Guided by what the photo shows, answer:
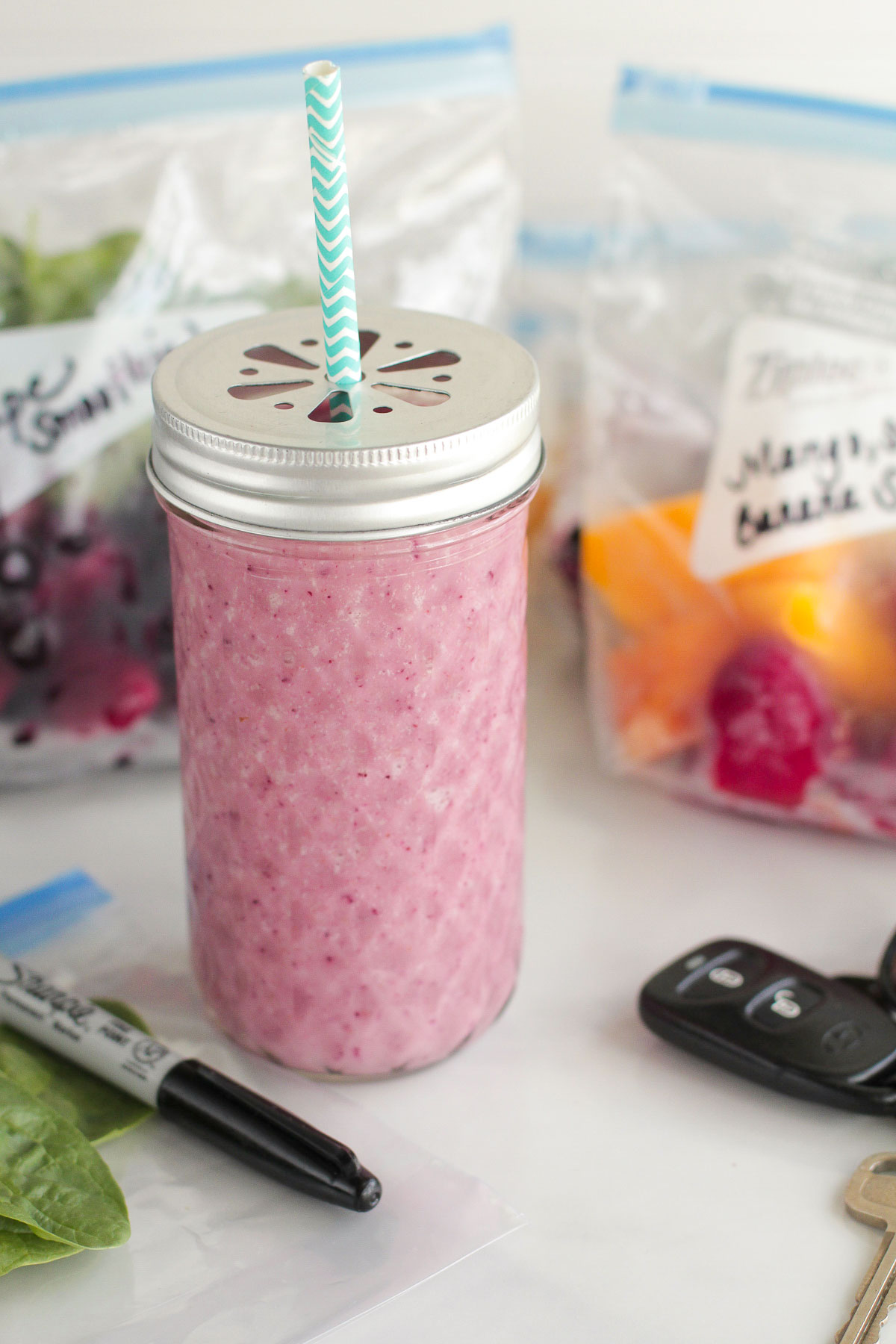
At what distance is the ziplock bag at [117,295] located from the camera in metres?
0.73

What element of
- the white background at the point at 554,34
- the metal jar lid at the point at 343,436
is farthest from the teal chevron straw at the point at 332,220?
the white background at the point at 554,34

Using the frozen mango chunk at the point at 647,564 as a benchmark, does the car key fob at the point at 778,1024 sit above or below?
below

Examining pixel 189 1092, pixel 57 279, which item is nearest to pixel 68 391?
pixel 57 279

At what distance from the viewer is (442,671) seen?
0.50 metres

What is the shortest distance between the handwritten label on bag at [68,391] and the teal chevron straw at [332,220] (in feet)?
0.91

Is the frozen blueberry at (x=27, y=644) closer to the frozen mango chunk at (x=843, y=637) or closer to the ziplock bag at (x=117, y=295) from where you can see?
the ziplock bag at (x=117, y=295)

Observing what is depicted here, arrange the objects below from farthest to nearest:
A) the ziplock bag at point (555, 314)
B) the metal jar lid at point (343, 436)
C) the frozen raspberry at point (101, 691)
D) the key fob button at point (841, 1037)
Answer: the ziplock bag at point (555, 314) < the frozen raspberry at point (101, 691) < the key fob button at point (841, 1037) < the metal jar lid at point (343, 436)

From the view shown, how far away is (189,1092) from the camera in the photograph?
531 mm

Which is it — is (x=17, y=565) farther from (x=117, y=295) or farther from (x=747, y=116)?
(x=747, y=116)

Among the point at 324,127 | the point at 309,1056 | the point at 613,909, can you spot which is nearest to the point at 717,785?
the point at 613,909

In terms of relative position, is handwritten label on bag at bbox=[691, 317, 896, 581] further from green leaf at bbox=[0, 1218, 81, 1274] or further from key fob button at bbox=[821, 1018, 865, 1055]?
green leaf at bbox=[0, 1218, 81, 1274]

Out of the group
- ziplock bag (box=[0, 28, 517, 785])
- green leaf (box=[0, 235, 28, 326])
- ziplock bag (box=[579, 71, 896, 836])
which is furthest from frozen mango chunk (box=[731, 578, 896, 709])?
green leaf (box=[0, 235, 28, 326])

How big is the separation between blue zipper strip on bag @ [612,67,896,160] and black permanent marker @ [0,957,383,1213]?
60 cm

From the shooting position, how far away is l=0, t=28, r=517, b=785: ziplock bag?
727 mm
